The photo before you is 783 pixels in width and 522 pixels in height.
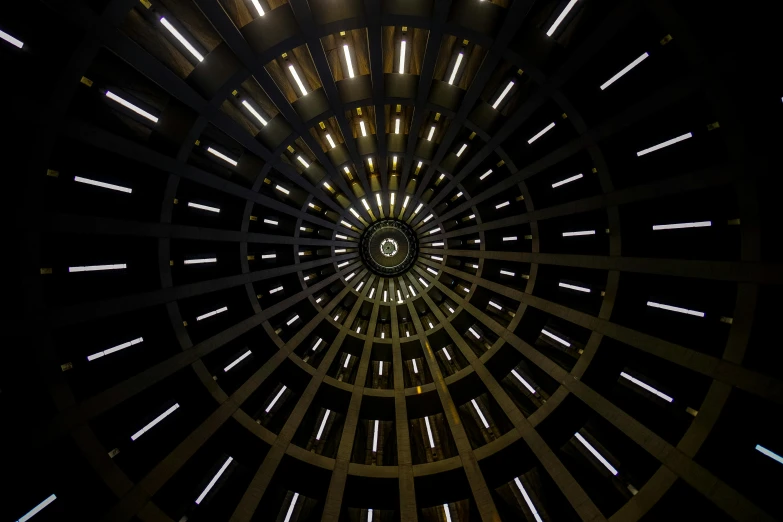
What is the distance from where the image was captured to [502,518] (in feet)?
45.0

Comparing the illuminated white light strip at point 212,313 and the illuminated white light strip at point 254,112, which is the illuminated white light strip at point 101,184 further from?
the illuminated white light strip at point 212,313

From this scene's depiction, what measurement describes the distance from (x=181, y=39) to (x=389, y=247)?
2222cm

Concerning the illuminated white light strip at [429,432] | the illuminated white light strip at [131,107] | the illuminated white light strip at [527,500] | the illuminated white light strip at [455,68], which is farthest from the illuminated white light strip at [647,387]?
the illuminated white light strip at [131,107]

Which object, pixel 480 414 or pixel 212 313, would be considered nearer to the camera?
pixel 212 313

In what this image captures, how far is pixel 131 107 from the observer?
10266 mm

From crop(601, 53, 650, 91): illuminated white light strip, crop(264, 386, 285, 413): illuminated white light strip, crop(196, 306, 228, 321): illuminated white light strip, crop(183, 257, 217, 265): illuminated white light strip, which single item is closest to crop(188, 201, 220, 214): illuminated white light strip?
crop(183, 257, 217, 265): illuminated white light strip

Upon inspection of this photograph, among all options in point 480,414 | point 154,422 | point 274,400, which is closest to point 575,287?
point 480,414

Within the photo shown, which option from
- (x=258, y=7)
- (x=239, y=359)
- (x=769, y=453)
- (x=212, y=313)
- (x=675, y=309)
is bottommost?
(x=239, y=359)

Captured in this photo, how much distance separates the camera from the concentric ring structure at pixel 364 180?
29.7 ft

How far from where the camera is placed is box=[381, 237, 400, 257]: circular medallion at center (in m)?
29.9

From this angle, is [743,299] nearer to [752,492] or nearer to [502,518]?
[752,492]

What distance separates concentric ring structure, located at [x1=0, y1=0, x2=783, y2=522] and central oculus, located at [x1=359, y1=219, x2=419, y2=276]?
1073 cm

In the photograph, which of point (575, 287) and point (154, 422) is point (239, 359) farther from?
point (575, 287)

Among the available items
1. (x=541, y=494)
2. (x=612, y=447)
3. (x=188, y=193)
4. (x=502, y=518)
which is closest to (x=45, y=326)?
(x=188, y=193)
